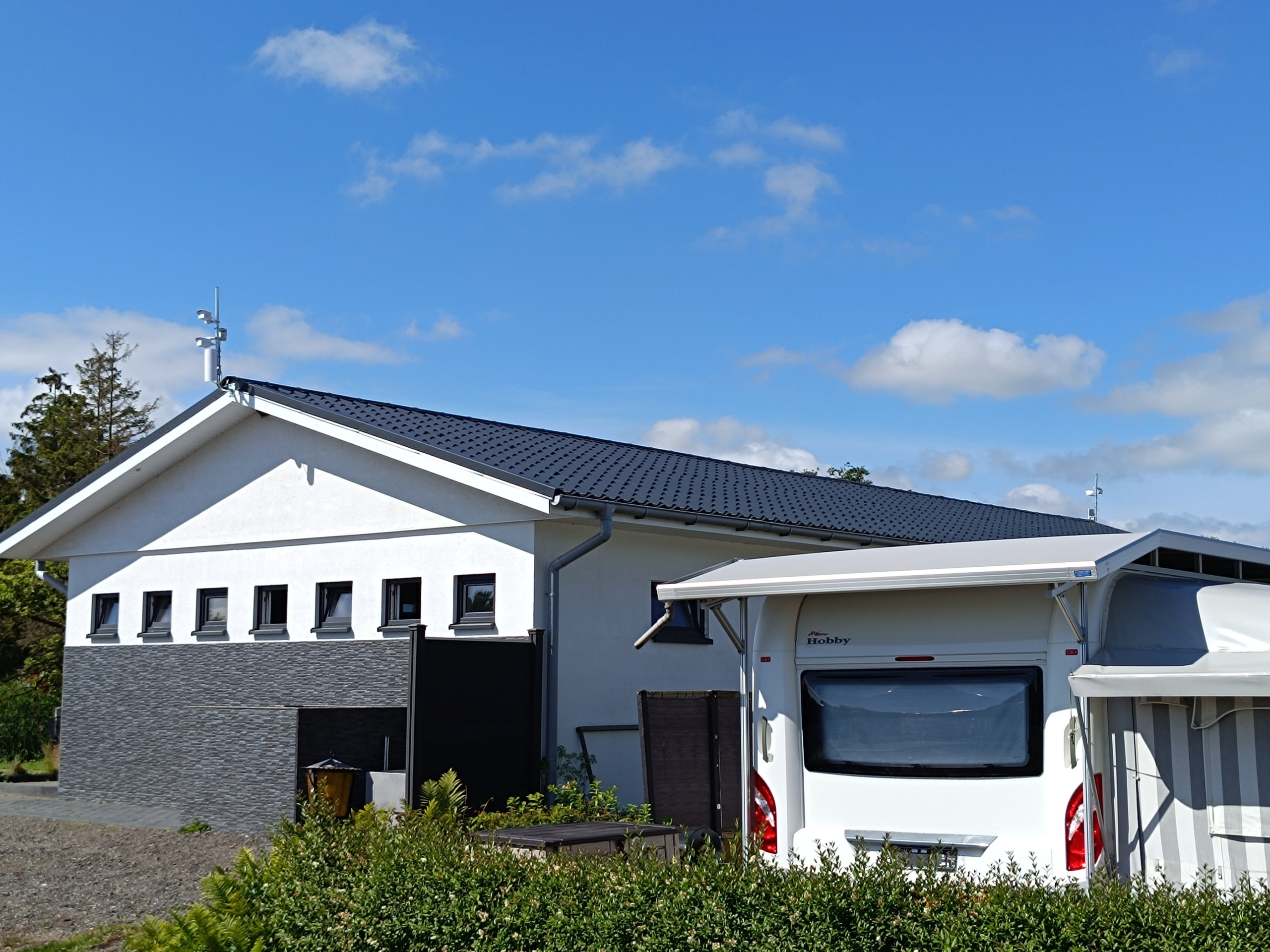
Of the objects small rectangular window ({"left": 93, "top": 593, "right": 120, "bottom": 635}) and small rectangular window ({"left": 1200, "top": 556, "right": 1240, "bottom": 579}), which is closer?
small rectangular window ({"left": 1200, "top": 556, "right": 1240, "bottom": 579})

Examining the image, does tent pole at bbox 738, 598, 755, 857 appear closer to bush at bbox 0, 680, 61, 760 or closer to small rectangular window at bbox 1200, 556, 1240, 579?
small rectangular window at bbox 1200, 556, 1240, 579

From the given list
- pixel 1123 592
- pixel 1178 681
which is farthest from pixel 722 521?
pixel 1178 681

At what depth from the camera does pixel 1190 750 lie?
737 centimetres

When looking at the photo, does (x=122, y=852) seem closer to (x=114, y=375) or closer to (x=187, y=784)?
(x=187, y=784)

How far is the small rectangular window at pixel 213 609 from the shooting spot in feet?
59.6

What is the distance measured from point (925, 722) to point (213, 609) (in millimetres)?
13106

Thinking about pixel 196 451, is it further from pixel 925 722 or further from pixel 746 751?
pixel 925 722

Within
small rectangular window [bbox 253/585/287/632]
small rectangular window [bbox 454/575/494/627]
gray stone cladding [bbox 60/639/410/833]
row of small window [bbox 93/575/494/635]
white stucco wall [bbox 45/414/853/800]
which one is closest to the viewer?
gray stone cladding [bbox 60/639/410/833]

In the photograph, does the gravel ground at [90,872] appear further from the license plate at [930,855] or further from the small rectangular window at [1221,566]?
the small rectangular window at [1221,566]

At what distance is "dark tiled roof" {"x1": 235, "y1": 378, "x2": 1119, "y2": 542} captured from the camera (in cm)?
1528

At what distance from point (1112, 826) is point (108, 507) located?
1682cm

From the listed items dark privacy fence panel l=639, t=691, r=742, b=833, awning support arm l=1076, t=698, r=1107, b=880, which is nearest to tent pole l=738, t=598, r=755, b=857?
awning support arm l=1076, t=698, r=1107, b=880

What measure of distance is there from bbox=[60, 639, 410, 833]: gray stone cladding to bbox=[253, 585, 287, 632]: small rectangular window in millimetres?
350

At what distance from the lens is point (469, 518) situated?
15.1m
